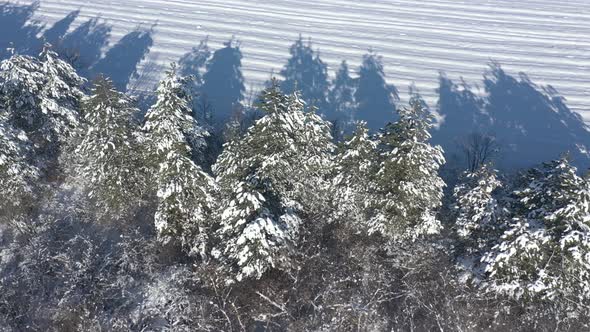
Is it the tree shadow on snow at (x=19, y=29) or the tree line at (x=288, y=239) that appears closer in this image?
the tree line at (x=288, y=239)

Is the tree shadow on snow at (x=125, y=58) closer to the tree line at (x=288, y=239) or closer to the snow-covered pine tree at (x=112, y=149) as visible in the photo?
the tree line at (x=288, y=239)

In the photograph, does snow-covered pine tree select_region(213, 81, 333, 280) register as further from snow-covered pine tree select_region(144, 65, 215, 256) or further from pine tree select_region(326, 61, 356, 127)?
pine tree select_region(326, 61, 356, 127)

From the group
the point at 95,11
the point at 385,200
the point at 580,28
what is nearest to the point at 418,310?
the point at 385,200

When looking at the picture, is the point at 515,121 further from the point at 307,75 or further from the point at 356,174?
the point at 356,174

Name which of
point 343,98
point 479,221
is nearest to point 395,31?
point 343,98

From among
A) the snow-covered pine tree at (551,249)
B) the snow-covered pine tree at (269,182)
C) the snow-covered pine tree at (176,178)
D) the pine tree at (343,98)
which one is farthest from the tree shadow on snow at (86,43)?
the snow-covered pine tree at (551,249)

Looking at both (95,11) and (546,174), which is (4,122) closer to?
(546,174)
